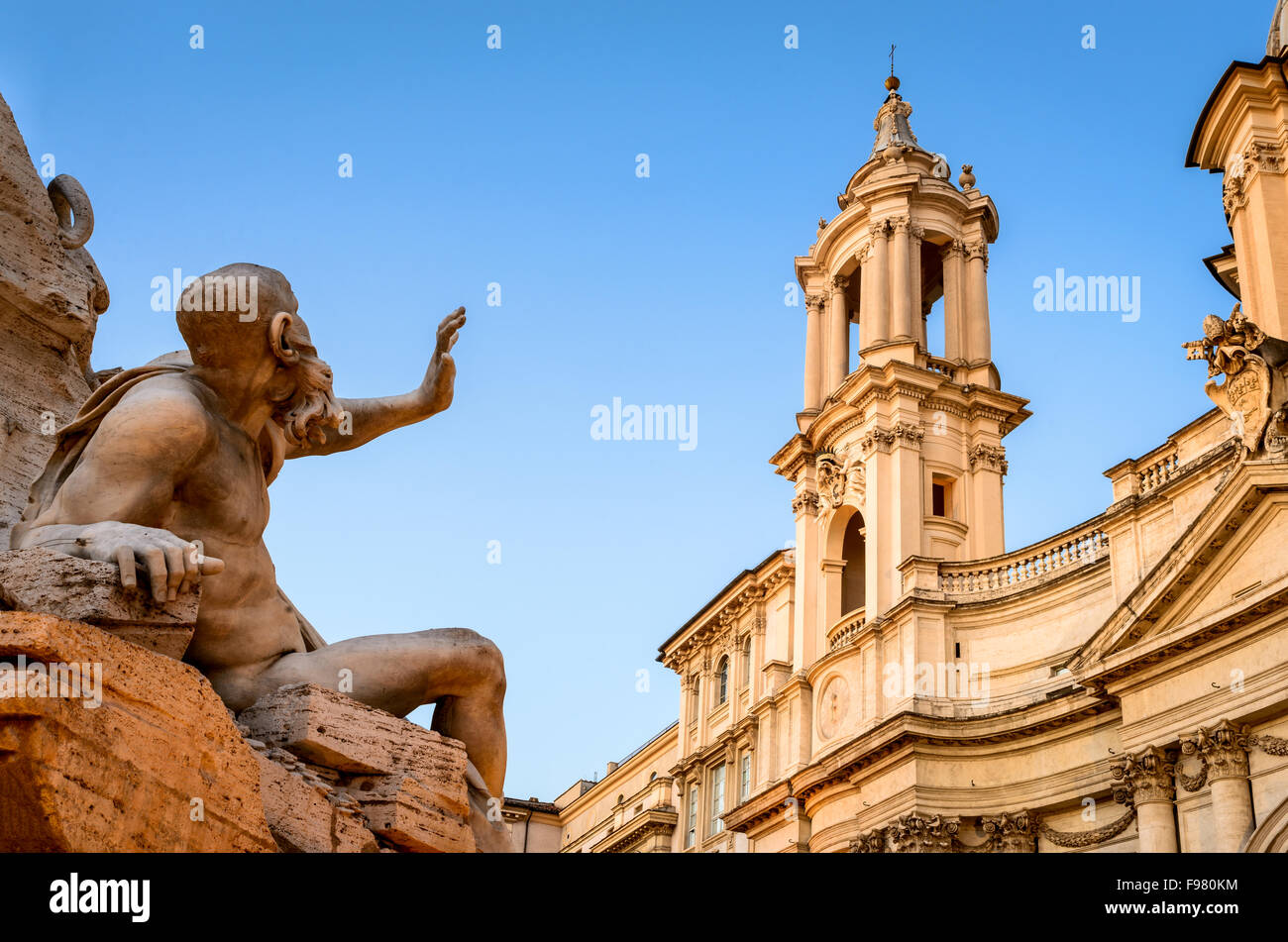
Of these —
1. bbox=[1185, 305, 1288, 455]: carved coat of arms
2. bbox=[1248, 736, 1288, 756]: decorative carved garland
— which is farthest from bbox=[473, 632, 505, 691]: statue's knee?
bbox=[1248, 736, 1288, 756]: decorative carved garland

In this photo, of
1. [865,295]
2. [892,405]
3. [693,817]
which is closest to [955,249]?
[865,295]

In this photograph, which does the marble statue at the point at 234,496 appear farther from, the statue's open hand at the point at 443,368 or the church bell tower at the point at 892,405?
the church bell tower at the point at 892,405

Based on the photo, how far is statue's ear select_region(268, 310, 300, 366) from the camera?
12.2 ft

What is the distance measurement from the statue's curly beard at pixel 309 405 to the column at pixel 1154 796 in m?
22.5

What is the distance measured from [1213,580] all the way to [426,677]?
72.0ft

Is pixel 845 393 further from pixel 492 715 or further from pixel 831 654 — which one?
pixel 492 715

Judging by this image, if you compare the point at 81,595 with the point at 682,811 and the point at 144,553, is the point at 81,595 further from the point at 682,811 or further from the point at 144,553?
the point at 682,811

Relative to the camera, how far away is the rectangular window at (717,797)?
134 feet

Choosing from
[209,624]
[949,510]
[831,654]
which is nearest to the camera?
[209,624]

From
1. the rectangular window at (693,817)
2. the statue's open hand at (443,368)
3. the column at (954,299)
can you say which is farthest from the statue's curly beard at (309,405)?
the rectangular window at (693,817)

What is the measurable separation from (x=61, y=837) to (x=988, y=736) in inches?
1055
